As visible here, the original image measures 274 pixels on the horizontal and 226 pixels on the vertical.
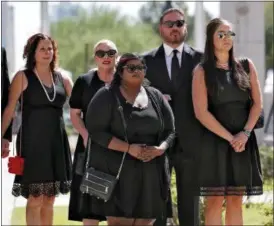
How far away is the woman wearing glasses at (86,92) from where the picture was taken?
7.45m

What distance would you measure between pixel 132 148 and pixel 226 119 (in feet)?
4.09

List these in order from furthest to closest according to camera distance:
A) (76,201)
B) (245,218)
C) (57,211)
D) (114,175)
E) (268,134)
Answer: (268,134) → (57,211) → (245,218) → (76,201) → (114,175)

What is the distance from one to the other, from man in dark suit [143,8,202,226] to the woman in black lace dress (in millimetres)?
882

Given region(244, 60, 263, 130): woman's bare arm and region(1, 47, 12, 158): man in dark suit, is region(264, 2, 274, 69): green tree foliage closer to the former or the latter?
region(244, 60, 263, 130): woman's bare arm

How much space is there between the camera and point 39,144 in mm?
7785

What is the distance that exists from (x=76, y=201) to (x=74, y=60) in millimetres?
40486

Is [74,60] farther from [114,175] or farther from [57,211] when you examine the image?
[114,175]

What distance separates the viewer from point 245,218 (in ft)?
33.7

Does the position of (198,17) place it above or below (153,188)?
above

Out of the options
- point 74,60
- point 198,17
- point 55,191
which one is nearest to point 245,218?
point 55,191

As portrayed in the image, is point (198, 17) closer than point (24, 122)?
No

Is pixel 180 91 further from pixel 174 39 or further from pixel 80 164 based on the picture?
pixel 80 164

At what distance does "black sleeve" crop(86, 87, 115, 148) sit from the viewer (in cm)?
643

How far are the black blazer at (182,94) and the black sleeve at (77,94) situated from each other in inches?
22.5
